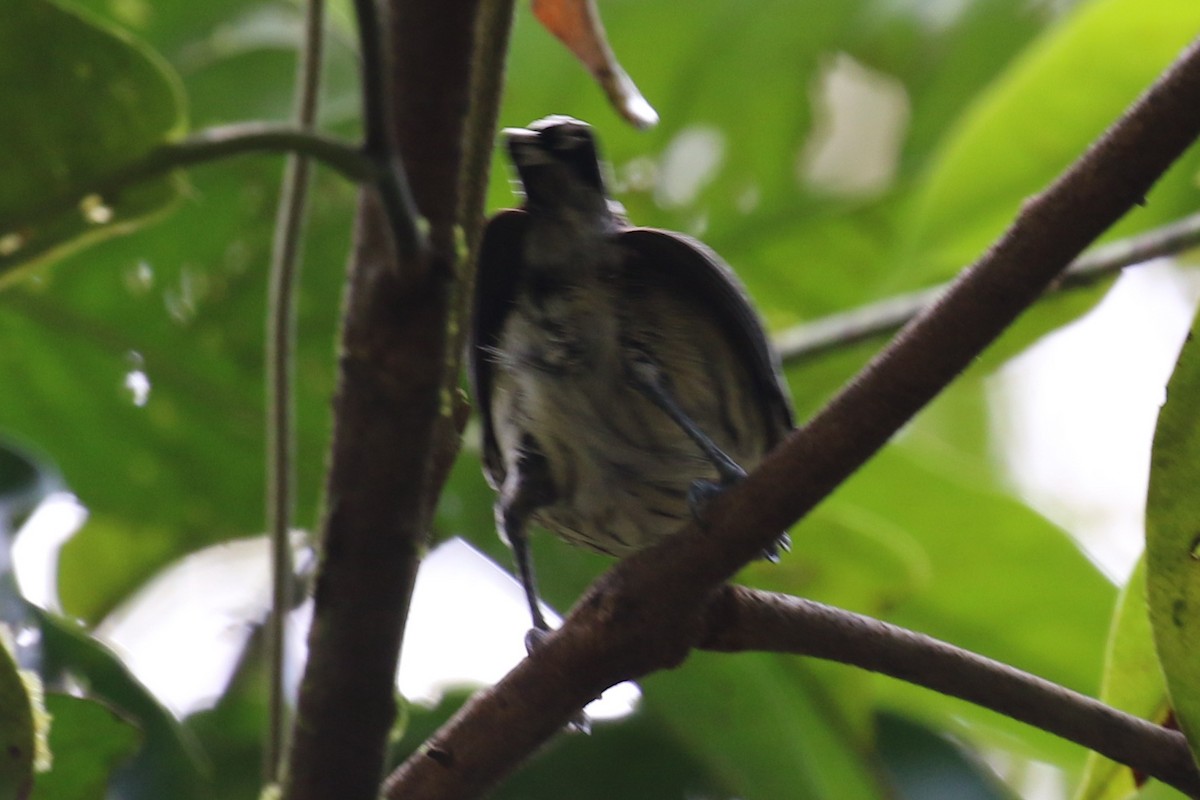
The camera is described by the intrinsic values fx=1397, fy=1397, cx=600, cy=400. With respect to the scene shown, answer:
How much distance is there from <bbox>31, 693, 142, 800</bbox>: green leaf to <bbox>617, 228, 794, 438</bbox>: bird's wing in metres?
0.53

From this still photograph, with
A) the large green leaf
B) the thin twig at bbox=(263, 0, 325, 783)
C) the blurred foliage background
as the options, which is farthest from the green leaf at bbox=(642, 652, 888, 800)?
the large green leaf

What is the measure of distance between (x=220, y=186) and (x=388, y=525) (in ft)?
4.05

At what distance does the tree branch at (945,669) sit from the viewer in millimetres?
814

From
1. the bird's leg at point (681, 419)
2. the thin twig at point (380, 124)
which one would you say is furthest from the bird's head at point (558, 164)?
the thin twig at point (380, 124)

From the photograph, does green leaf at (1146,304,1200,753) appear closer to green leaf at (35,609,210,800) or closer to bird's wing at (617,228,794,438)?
bird's wing at (617,228,794,438)

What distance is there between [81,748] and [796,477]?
63cm

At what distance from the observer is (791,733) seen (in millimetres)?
1463

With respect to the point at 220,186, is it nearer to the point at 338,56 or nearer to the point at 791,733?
the point at 338,56

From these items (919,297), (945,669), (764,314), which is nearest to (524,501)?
(945,669)

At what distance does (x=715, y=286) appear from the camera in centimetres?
111

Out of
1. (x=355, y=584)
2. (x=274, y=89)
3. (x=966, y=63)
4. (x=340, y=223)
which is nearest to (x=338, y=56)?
(x=274, y=89)

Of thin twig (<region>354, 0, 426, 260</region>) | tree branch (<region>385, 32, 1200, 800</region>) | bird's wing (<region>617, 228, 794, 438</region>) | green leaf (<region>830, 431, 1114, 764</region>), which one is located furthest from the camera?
green leaf (<region>830, 431, 1114, 764</region>)

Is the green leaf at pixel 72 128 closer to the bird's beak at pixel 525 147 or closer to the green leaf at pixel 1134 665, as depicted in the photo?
the bird's beak at pixel 525 147

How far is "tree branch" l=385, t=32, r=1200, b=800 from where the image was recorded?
708mm
